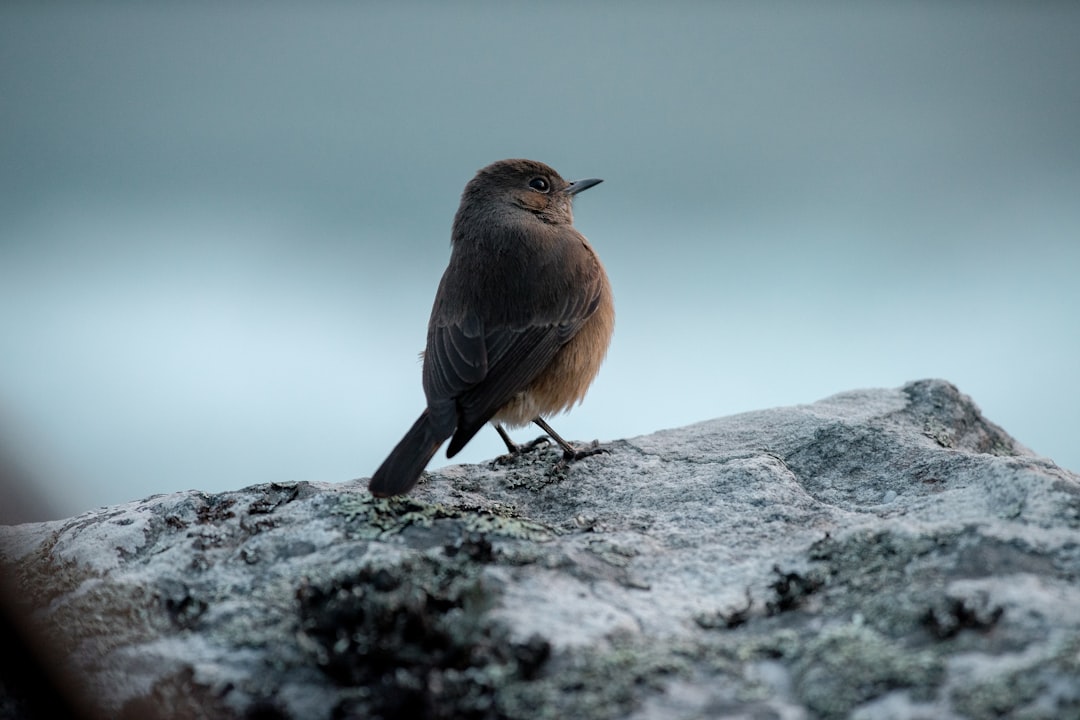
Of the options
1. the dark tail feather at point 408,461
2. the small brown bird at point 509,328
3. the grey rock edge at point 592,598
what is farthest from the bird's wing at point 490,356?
the grey rock edge at point 592,598

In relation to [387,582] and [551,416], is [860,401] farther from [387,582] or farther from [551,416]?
[387,582]

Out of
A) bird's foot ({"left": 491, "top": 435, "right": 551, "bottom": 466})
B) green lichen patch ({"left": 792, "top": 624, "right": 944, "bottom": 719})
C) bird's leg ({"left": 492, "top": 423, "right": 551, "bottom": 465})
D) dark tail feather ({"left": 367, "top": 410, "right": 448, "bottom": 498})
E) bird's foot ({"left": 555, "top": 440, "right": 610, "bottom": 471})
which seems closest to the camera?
green lichen patch ({"left": 792, "top": 624, "right": 944, "bottom": 719})

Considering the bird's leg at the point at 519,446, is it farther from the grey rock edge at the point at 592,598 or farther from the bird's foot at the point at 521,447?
the grey rock edge at the point at 592,598

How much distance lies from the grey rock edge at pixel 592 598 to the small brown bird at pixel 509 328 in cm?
63

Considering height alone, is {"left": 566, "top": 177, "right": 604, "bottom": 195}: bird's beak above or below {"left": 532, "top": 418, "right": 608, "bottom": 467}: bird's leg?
above

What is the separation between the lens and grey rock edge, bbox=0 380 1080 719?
88.8 inches

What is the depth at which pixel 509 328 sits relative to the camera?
5258 millimetres

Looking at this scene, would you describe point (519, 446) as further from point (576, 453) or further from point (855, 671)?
point (855, 671)

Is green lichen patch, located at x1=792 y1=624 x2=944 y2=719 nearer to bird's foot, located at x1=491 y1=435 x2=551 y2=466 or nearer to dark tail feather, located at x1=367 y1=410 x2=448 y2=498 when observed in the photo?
dark tail feather, located at x1=367 y1=410 x2=448 y2=498

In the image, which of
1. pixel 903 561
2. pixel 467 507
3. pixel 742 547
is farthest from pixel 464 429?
pixel 903 561

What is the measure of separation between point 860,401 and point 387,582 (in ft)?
12.4

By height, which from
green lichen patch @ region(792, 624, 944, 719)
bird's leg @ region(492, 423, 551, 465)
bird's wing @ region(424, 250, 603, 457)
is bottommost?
bird's leg @ region(492, 423, 551, 465)

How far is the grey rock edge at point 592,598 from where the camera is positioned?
2.26 m

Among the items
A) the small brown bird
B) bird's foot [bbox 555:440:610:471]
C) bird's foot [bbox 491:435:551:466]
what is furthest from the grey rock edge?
bird's foot [bbox 491:435:551:466]
